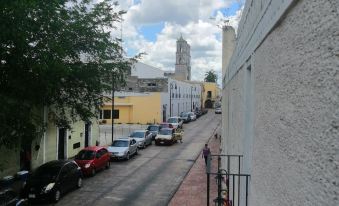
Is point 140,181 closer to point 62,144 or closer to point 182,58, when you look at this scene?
point 62,144

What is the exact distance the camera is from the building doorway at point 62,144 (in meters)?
26.6

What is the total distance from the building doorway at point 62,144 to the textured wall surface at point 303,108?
23.0m

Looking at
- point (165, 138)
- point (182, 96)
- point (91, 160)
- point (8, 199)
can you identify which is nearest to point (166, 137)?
point (165, 138)

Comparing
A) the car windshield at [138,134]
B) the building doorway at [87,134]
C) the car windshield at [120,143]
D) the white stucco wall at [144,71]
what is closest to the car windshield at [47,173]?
the car windshield at [120,143]

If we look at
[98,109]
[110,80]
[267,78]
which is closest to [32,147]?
[98,109]

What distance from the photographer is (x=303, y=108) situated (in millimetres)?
3219

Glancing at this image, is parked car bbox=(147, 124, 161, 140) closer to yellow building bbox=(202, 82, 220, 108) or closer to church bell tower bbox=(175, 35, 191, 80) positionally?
yellow building bbox=(202, 82, 220, 108)

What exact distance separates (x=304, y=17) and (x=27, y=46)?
13037mm

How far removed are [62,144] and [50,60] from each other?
12.7 meters

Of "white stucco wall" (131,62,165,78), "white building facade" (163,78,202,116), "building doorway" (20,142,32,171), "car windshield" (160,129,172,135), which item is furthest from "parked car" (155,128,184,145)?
"white stucco wall" (131,62,165,78)

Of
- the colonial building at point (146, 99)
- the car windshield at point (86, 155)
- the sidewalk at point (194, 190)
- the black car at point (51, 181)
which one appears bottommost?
the sidewalk at point (194, 190)

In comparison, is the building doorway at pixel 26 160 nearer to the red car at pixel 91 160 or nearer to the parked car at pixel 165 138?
the red car at pixel 91 160

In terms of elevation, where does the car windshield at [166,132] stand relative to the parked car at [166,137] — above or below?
above

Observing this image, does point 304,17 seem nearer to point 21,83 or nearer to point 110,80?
point 21,83
